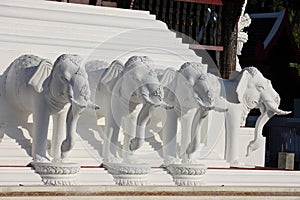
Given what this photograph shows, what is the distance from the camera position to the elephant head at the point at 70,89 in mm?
14047

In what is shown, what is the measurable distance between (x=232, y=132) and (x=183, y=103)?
1505 mm

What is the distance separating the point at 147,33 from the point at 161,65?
617 millimetres

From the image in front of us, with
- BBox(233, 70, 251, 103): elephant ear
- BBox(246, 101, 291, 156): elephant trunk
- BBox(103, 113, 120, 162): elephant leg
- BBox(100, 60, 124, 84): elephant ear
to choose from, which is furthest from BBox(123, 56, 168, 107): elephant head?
BBox(246, 101, 291, 156): elephant trunk

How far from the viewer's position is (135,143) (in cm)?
1504

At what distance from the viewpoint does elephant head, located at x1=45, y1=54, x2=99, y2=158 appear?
1405cm

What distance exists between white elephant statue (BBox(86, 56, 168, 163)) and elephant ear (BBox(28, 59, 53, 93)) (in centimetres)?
75

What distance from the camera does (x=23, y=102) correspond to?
48.7ft

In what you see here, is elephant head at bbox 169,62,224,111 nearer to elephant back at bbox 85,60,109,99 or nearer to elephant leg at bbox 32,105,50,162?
elephant back at bbox 85,60,109,99

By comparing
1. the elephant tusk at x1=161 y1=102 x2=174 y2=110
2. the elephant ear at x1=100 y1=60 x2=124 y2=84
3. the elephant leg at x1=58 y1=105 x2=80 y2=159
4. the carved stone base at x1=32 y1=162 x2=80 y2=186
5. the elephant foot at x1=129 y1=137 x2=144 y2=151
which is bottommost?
the carved stone base at x1=32 y1=162 x2=80 y2=186

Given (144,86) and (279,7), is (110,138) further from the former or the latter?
(279,7)

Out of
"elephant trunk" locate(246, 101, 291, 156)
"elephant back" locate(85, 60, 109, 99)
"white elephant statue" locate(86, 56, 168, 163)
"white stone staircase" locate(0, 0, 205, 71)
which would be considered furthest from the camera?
"elephant trunk" locate(246, 101, 291, 156)

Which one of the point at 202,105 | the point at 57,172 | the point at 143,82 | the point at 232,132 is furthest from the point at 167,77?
the point at 57,172

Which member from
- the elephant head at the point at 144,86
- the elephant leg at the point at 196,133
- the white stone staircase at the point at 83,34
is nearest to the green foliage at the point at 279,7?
the white stone staircase at the point at 83,34

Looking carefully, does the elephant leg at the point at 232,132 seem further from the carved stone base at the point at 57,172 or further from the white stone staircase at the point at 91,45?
the carved stone base at the point at 57,172
